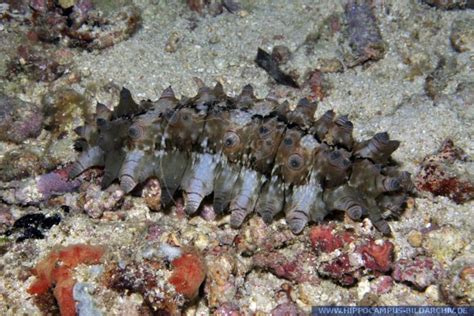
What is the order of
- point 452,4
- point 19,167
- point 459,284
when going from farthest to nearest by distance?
point 452,4 → point 19,167 → point 459,284

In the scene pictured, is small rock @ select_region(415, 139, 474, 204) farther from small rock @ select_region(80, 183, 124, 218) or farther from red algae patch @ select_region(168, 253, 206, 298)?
small rock @ select_region(80, 183, 124, 218)

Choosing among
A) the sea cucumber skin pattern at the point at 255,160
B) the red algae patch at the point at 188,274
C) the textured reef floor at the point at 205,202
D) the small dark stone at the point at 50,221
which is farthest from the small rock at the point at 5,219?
the red algae patch at the point at 188,274

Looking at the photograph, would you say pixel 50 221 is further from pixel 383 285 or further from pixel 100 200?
pixel 383 285

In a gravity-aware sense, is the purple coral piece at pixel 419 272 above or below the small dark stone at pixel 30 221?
above

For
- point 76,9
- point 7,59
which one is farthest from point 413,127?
point 7,59

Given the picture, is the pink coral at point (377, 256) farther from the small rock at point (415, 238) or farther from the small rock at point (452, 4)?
the small rock at point (452, 4)

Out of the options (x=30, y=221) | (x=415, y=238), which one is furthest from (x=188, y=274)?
(x=415, y=238)
